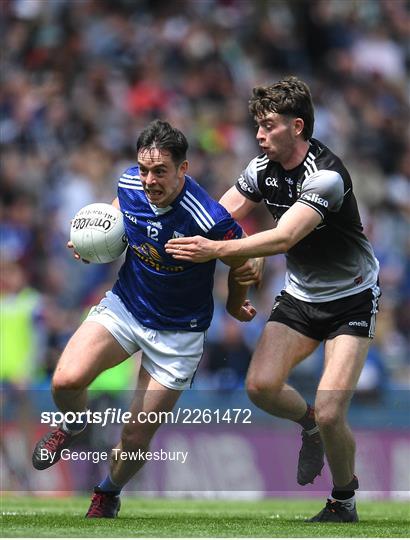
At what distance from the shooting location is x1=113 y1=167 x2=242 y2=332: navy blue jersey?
25.7 ft

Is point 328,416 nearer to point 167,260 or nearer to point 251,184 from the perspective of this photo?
point 167,260

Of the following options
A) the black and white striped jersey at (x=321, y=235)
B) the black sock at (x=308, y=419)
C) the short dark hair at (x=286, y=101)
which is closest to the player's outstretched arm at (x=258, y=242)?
the black and white striped jersey at (x=321, y=235)

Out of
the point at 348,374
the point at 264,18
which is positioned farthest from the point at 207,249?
the point at 264,18

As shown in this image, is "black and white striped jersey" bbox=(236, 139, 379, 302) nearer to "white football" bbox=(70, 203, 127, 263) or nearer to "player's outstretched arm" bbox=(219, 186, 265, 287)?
"player's outstretched arm" bbox=(219, 186, 265, 287)

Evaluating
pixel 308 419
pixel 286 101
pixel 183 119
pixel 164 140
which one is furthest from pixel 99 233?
pixel 183 119

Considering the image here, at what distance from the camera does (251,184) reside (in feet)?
27.5

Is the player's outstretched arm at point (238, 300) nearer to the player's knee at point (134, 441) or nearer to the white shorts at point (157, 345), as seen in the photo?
the white shorts at point (157, 345)

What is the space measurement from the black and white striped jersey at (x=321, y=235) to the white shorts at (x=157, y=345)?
822mm

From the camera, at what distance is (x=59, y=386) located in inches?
307

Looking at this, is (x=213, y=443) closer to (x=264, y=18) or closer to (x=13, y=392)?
(x=13, y=392)

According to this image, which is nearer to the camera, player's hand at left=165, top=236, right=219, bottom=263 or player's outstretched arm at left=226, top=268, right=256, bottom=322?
player's hand at left=165, top=236, right=219, bottom=263

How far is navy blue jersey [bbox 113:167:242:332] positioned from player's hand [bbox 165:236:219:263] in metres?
0.28

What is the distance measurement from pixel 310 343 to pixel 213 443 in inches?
169

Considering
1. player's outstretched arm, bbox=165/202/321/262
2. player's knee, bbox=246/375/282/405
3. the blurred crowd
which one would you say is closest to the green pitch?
player's knee, bbox=246/375/282/405
